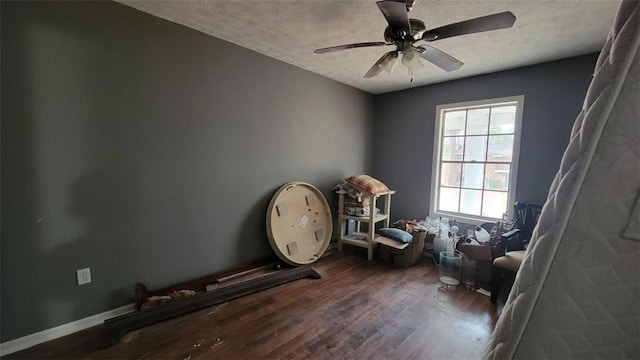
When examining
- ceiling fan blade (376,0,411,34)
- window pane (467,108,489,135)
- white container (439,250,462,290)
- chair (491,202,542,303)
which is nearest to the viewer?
ceiling fan blade (376,0,411,34)

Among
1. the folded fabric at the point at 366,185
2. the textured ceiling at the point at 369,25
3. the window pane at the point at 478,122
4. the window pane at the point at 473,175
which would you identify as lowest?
the folded fabric at the point at 366,185

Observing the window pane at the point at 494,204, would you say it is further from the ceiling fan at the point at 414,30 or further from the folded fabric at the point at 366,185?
the ceiling fan at the point at 414,30

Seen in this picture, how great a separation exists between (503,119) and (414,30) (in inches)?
83.3

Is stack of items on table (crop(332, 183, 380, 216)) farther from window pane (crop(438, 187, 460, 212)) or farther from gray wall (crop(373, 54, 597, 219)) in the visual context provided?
window pane (crop(438, 187, 460, 212))

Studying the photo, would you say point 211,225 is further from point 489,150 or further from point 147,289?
point 489,150

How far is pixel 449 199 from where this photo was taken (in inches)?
140

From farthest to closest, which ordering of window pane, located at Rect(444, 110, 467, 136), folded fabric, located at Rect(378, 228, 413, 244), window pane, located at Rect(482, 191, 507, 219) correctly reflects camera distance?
window pane, located at Rect(444, 110, 467, 136), window pane, located at Rect(482, 191, 507, 219), folded fabric, located at Rect(378, 228, 413, 244)

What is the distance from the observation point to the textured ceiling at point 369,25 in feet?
5.92

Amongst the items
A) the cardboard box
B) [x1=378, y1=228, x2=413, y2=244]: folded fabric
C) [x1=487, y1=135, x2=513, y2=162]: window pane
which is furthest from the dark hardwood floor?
[x1=487, y1=135, x2=513, y2=162]: window pane

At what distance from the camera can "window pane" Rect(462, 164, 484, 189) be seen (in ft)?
10.8

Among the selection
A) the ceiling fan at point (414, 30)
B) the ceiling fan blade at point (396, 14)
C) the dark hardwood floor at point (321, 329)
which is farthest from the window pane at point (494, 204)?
the ceiling fan blade at point (396, 14)

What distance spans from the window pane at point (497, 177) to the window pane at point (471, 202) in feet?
0.52

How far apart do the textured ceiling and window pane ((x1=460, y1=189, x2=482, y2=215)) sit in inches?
60.9

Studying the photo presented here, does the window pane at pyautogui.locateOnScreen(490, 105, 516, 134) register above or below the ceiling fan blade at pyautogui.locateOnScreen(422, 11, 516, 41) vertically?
below
